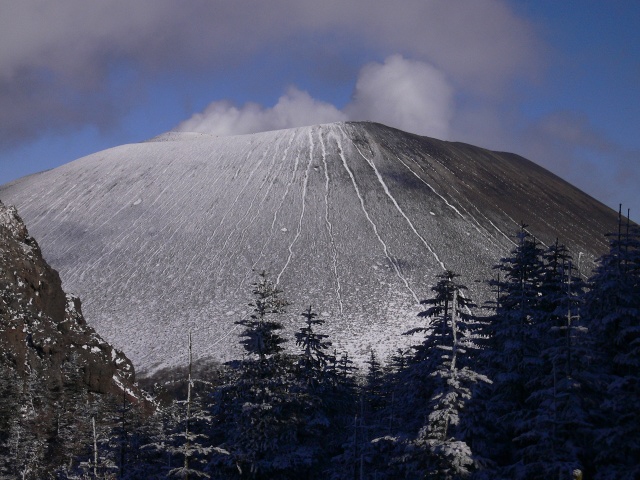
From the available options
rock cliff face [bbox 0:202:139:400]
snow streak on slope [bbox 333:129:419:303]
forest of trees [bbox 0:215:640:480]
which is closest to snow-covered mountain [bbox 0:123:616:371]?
snow streak on slope [bbox 333:129:419:303]

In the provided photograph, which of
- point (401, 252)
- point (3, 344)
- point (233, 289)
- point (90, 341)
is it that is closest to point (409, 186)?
point (401, 252)

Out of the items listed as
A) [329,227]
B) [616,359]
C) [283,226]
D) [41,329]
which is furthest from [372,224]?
[616,359]

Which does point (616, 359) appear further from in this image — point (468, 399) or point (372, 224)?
point (372, 224)

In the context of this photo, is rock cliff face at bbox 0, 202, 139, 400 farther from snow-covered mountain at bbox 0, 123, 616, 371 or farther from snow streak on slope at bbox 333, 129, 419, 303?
snow streak on slope at bbox 333, 129, 419, 303

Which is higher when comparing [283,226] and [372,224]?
[372,224]

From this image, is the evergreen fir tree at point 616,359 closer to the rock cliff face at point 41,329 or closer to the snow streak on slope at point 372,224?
the rock cliff face at point 41,329

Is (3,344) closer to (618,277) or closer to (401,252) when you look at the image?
(618,277)

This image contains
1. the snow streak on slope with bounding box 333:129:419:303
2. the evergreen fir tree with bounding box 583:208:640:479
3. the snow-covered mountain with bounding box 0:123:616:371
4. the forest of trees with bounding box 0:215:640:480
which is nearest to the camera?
the evergreen fir tree with bounding box 583:208:640:479
